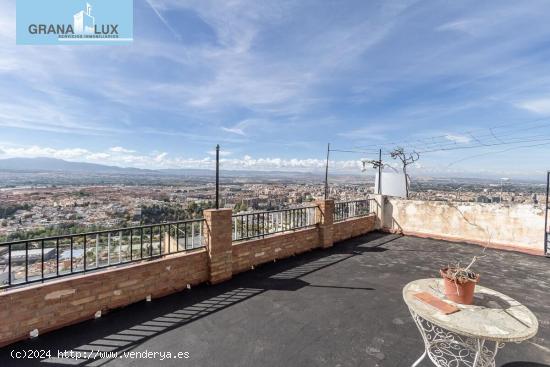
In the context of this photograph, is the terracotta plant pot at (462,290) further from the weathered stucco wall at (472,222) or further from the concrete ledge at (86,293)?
the weathered stucco wall at (472,222)

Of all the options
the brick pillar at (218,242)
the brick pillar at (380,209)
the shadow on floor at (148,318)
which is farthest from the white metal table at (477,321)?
the brick pillar at (380,209)

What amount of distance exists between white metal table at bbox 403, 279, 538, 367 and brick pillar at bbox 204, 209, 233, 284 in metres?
2.79

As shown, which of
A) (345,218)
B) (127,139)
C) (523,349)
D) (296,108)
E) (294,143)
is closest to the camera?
(523,349)

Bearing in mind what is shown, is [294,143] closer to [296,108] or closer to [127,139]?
[296,108]

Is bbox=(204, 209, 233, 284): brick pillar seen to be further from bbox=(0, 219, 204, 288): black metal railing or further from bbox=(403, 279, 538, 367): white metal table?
bbox=(403, 279, 538, 367): white metal table

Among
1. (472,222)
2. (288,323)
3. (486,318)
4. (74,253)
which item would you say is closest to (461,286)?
(486,318)

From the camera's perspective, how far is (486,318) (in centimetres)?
176

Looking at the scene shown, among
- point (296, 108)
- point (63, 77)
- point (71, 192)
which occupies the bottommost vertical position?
point (71, 192)

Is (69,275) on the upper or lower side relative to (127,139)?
lower

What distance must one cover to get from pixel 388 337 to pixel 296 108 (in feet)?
48.9

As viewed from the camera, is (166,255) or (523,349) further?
(166,255)

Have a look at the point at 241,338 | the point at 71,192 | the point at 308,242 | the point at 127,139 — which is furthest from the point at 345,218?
the point at 127,139

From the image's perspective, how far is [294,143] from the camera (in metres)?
24.0

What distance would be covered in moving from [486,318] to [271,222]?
4020 mm
